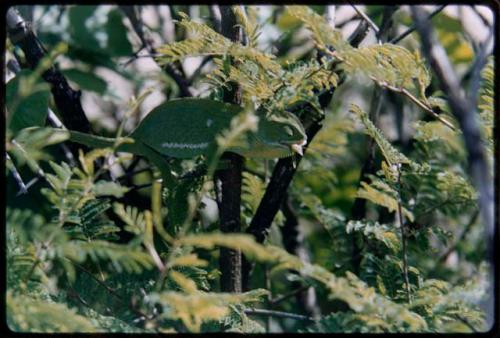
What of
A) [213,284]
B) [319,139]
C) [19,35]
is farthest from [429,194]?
[19,35]

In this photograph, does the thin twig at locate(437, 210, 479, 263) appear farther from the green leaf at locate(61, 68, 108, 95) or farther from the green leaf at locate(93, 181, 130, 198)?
the green leaf at locate(93, 181, 130, 198)

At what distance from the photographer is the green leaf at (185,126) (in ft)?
2.35

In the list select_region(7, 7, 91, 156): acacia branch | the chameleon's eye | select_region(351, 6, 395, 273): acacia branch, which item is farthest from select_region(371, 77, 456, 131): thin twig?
select_region(7, 7, 91, 156): acacia branch

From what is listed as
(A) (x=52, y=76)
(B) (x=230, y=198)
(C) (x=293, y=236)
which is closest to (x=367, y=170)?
(C) (x=293, y=236)

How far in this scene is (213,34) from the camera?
637mm

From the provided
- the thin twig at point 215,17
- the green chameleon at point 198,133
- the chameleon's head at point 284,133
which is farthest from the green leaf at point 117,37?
the chameleon's head at point 284,133

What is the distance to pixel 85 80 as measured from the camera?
44.3 inches

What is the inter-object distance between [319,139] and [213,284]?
0.96ft

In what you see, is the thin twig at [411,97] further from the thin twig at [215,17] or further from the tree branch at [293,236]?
the tree branch at [293,236]

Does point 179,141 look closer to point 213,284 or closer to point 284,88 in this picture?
point 284,88

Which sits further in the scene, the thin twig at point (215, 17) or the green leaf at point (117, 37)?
the green leaf at point (117, 37)

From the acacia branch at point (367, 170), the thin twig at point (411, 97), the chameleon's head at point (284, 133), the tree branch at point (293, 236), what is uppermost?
the thin twig at point (411, 97)

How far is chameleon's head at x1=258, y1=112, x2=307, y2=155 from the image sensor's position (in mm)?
697

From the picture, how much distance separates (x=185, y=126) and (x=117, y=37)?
1.84 feet
